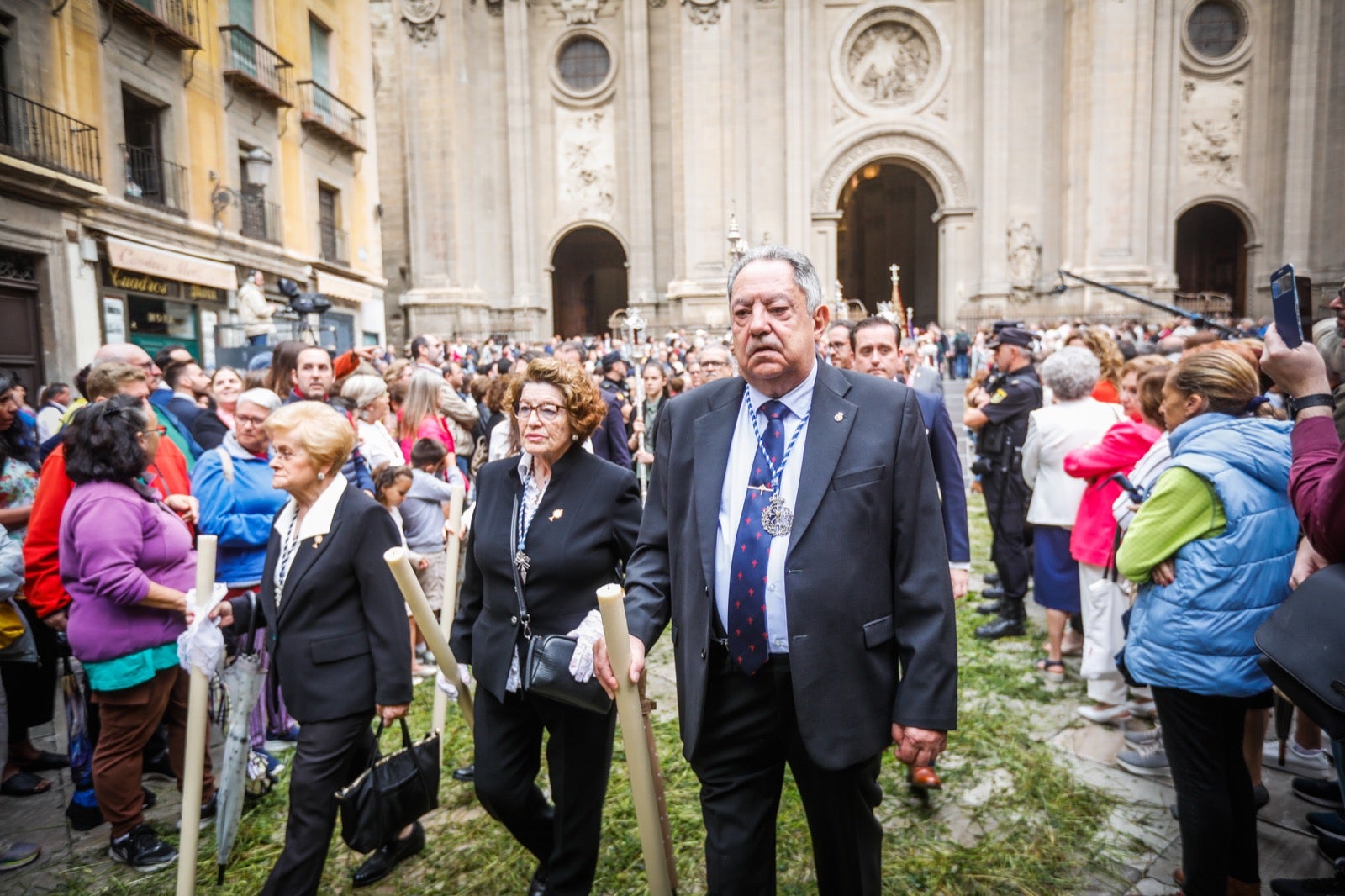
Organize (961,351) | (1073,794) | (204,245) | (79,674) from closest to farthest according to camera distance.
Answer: (1073,794) → (79,674) → (204,245) → (961,351)

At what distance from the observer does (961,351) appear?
79.6 feet

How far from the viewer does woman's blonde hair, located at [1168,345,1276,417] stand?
2971 millimetres

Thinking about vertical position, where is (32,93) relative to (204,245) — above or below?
above

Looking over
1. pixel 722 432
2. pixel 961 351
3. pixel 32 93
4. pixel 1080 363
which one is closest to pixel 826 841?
pixel 722 432

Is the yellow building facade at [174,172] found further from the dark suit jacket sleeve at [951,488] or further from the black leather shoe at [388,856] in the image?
the dark suit jacket sleeve at [951,488]

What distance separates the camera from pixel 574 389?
314 centimetres

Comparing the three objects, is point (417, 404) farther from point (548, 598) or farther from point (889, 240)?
point (889, 240)

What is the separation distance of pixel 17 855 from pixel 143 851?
0.62m

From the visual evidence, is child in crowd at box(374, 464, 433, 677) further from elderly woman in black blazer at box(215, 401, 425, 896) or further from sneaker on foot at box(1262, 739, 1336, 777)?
sneaker on foot at box(1262, 739, 1336, 777)

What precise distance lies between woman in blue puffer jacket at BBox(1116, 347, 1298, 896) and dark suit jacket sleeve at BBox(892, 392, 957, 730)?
3.81ft

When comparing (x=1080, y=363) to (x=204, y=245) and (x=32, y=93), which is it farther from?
(x=204, y=245)

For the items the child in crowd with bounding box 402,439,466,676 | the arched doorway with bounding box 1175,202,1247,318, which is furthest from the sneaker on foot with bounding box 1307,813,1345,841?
the arched doorway with bounding box 1175,202,1247,318

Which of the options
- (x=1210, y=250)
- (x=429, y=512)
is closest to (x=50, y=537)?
(x=429, y=512)

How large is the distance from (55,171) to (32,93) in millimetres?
1146
